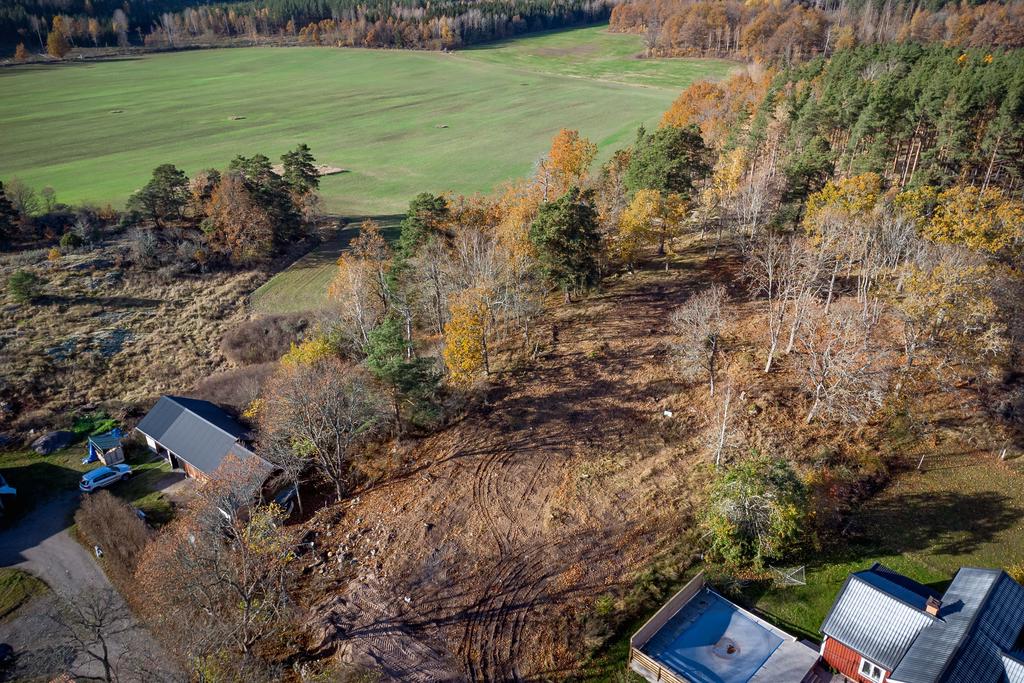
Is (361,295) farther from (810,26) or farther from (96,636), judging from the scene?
(810,26)

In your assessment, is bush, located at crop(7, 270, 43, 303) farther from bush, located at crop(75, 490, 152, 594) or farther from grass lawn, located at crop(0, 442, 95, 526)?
bush, located at crop(75, 490, 152, 594)

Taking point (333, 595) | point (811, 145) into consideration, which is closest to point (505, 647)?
point (333, 595)

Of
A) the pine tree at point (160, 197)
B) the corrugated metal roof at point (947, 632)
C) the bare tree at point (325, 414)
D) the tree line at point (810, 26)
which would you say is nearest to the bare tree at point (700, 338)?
the corrugated metal roof at point (947, 632)

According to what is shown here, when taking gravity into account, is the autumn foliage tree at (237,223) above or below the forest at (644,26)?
below

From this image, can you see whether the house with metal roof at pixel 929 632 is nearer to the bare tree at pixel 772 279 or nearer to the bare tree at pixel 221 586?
the bare tree at pixel 772 279

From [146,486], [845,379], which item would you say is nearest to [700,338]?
[845,379]

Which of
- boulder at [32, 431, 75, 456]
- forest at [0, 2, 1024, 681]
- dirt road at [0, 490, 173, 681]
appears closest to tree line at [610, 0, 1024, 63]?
forest at [0, 2, 1024, 681]
